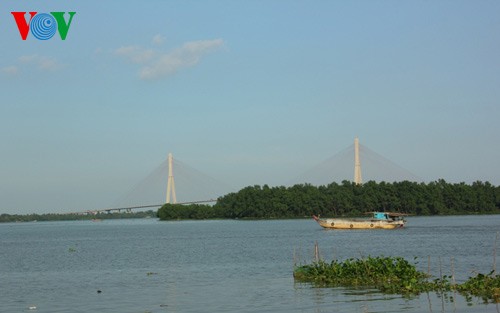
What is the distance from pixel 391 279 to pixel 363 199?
128916 mm

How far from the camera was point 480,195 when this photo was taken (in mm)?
168125

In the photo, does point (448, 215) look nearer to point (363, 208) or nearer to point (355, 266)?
point (363, 208)

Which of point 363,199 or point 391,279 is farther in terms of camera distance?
point 363,199

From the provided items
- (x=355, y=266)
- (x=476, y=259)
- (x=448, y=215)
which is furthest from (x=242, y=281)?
(x=448, y=215)

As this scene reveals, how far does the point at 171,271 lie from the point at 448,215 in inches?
5068

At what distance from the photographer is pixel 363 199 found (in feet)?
524

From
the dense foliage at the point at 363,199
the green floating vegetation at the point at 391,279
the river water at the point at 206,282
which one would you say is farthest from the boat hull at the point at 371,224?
the green floating vegetation at the point at 391,279

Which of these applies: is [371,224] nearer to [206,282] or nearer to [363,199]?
[363,199]

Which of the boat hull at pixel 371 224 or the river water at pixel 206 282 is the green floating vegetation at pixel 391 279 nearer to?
the river water at pixel 206 282

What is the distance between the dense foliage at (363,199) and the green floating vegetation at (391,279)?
126 m

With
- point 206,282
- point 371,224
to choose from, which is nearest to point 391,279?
point 206,282

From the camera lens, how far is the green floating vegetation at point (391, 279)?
93.4ft

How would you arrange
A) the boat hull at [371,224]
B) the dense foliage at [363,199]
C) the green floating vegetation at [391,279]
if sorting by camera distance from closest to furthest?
the green floating vegetation at [391,279]
the boat hull at [371,224]
the dense foliage at [363,199]

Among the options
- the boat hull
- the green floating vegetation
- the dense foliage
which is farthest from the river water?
the dense foliage
